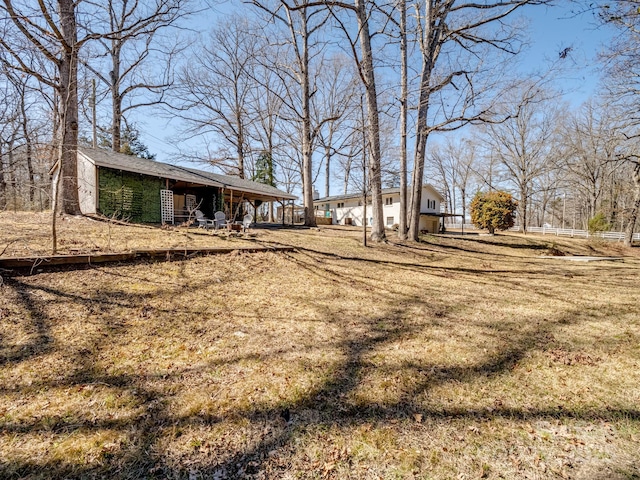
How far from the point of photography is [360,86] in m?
11.0

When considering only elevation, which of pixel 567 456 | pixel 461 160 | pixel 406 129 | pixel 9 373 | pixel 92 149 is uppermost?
pixel 461 160

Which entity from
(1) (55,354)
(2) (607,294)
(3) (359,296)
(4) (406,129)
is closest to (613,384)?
(3) (359,296)

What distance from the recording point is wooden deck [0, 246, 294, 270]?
15.4 ft

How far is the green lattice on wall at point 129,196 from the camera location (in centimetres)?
1142

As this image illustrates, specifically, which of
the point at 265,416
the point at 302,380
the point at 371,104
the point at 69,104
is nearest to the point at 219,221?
Result: the point at 69,104

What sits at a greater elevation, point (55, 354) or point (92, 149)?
point (92, 149)

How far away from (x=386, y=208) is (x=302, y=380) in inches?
1001

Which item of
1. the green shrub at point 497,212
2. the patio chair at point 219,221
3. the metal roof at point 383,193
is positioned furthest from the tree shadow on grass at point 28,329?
the green shrub at point 497,212

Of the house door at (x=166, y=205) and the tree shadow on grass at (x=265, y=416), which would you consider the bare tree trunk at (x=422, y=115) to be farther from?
the house door at (x=166, y=205)

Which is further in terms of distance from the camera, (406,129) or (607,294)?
(406,129)

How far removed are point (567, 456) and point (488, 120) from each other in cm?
1099

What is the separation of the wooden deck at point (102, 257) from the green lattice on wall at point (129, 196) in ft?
20.3

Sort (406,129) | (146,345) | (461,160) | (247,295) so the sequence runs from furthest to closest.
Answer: (461,160) < (406,129) < (247,295) < (146,345)

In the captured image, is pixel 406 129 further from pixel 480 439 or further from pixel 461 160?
pixel 461 160
